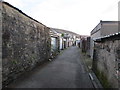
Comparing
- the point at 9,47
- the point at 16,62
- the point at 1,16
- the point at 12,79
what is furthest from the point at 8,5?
the point at 12,79

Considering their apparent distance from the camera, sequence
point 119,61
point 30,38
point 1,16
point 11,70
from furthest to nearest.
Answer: point 30,38 → point 11,70 → point 1,16 → point 119,61

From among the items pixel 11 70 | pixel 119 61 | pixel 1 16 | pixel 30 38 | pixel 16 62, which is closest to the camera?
pixel 119 61

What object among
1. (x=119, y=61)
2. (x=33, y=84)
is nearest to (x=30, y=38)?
(x=33, y=84)

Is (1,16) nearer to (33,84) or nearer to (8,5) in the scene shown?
(8,5)

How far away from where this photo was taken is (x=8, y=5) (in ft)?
19.1

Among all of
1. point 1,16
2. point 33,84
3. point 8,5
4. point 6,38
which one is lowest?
point 33,84

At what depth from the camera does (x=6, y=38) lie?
549cm

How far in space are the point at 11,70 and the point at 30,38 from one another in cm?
311

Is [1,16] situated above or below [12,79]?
above

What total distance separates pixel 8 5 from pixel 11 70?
3.16 m

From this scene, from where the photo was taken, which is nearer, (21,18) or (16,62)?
(16,62)

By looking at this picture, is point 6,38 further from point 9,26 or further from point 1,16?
point 1,16

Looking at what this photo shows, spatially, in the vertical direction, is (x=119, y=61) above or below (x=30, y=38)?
below

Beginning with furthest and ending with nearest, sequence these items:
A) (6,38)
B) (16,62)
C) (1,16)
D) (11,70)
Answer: (16,62), (11,70), (6,38), (1,16)
